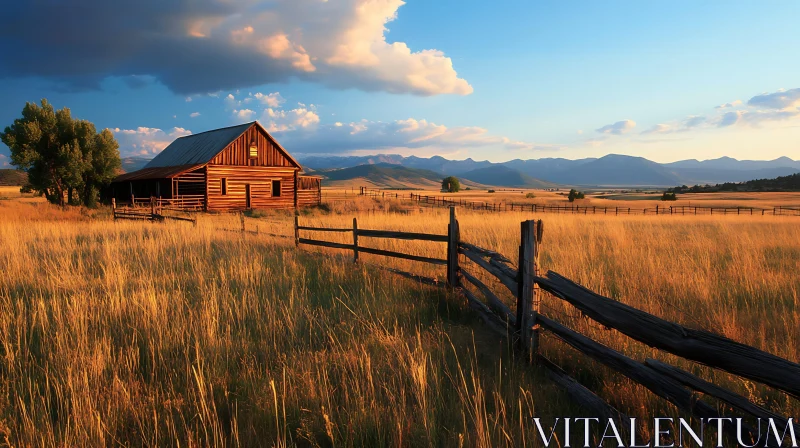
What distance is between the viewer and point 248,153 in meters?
32.8

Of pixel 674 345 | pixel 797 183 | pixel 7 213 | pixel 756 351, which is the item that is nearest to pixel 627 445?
pixel 674 345

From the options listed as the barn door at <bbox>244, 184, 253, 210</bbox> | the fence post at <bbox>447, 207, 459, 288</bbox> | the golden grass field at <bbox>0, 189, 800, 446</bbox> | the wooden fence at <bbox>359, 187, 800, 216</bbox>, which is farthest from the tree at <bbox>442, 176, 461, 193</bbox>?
the fence post at <bbox>447, 207, 459, 288</bbox>

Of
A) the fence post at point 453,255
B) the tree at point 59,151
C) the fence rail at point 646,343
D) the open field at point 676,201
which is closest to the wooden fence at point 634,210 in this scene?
the open field at point 676,201

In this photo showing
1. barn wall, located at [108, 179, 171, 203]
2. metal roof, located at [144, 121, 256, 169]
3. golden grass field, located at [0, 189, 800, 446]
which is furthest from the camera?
metal roof, located at [144, 121, 256, 169]

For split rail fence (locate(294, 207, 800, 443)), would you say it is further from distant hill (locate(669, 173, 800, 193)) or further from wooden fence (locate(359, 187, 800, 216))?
distant hill (locate(669, 173, 800, 193))

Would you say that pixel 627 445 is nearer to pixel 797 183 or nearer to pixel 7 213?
pixel 7 213

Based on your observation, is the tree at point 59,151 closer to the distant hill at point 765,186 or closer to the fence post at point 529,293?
the fence post at point 529,293

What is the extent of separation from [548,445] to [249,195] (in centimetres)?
3336

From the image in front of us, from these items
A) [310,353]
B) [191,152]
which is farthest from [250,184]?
[310,353]

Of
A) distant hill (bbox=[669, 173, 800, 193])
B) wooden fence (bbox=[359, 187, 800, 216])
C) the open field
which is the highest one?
distant hill (bbox=[669, 173, 800, 193])

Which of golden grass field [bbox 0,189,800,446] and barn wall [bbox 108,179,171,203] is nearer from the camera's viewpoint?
golden grass field [bbox 0,189,800,446]

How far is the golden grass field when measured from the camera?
287cm

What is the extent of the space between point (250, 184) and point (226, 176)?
6.63 ft

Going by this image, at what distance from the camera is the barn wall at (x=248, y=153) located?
31.4 metres
